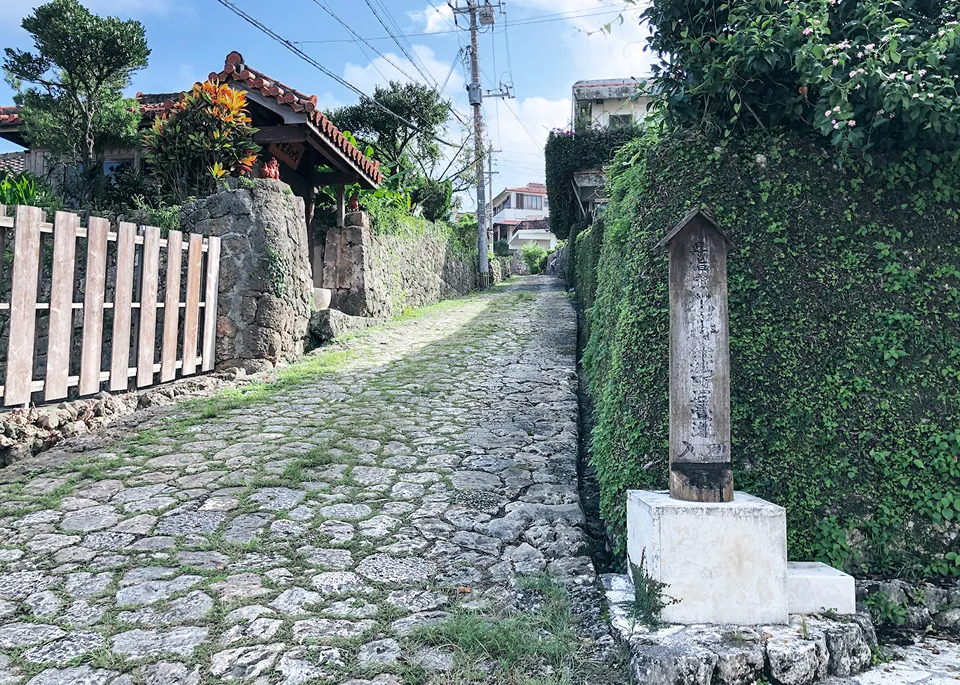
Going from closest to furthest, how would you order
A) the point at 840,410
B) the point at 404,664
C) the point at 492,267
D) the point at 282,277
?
the point at 404,664, the point at 840,410, the point at 282,277, the point at 492,267

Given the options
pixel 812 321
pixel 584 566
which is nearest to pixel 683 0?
pixel 812 321

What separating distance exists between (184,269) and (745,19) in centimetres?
699

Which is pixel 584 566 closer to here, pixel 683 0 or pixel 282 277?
pixel 683 0

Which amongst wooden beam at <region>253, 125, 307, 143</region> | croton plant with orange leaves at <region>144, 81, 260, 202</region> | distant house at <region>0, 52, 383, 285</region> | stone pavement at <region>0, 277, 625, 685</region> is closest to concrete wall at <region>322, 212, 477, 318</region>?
distant house at <region>0, 52, 383, 285</region>

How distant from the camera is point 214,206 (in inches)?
329

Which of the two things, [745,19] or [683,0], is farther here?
[683,0]

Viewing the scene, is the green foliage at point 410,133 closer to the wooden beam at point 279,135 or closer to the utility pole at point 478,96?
the utility pole at point 478,96

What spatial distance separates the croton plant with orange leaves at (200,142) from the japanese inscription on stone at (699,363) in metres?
7.51

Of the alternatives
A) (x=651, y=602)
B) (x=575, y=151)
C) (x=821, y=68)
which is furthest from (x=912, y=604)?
(x=575, y=151)

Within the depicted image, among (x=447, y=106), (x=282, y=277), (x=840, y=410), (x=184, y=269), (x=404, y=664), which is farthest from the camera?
(x=447, y=106)

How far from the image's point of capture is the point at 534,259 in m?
43.9

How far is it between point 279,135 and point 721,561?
9638mm

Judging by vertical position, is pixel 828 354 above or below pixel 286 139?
below

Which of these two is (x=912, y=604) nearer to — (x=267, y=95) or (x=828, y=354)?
(x=828, y=354)
